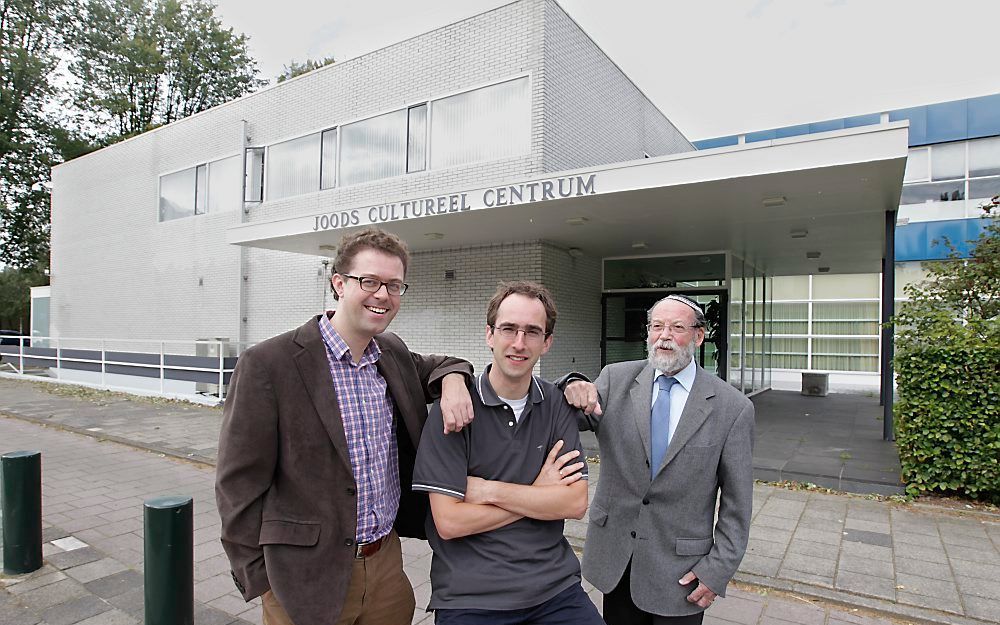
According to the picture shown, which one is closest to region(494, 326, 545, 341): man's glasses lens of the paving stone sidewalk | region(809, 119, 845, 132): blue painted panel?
the paving stone sidewalk

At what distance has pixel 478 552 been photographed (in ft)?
5.91

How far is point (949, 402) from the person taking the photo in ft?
17.6

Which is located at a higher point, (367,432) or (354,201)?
(354,201)

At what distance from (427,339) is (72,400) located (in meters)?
7.97

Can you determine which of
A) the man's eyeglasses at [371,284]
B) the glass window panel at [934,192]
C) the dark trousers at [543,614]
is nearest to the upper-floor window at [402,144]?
the man's eyeglasses at [371,284]

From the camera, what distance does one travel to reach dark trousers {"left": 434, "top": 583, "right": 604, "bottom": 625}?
1.74m

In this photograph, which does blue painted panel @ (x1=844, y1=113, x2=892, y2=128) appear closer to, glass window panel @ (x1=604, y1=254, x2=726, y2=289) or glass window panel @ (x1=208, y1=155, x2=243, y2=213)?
glass window panel @ (x1=604, y1=254, x2=726, y2=289)

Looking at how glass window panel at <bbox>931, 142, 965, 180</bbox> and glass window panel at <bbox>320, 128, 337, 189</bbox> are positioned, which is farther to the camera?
glass window panel at <bbox>931, 142, 965, 180</bbox>

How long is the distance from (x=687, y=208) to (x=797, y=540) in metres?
4.72

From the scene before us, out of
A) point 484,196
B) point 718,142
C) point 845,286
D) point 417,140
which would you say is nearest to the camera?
point 484,196

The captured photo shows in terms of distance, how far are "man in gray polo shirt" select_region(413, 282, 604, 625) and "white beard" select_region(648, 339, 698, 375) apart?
19.4 inches

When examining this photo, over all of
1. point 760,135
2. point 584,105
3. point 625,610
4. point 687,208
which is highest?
point 760,135

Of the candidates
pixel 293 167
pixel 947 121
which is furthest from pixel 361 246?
pixel 947 121

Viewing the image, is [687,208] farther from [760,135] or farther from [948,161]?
[760,135]
